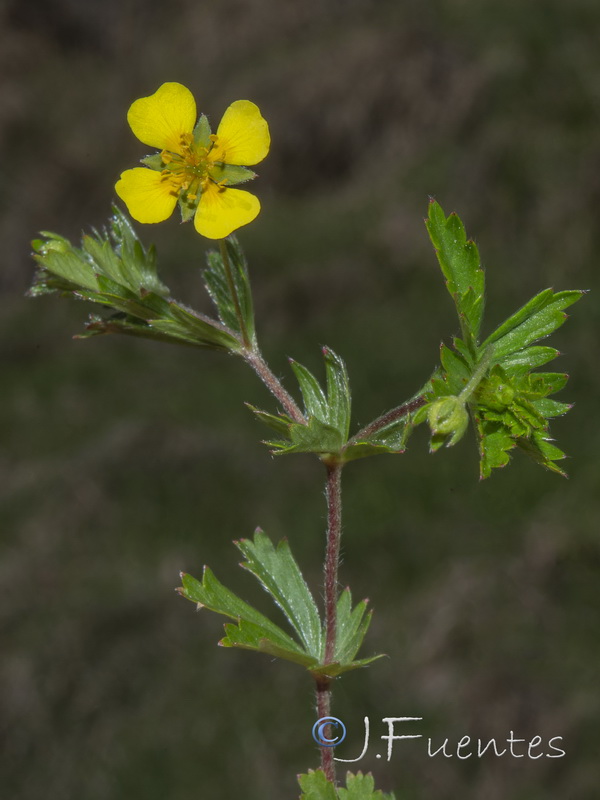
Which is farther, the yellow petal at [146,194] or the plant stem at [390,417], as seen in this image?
the yellow petal at [146,194]

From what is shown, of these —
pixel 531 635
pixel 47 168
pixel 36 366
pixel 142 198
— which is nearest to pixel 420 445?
pixel 531 635

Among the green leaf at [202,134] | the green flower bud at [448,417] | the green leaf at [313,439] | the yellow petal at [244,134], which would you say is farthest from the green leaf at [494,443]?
the green leaf at [202,134]

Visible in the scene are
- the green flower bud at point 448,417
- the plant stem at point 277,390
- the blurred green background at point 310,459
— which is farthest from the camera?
the blurred green background at point 310,459

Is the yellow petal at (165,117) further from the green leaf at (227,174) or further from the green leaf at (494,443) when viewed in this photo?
the green leaf at (494,443)

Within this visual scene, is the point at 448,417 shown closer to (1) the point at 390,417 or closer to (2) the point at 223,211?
(1) the point at 390,417

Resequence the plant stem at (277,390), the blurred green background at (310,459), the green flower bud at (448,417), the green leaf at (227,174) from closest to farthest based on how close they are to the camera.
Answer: the green flower bud at (448,417), the plant stem at (277,390), the green leaf at (227,174), the blurred green background at (310,459)

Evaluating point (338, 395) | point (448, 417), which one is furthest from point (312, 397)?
point (448, 417)
